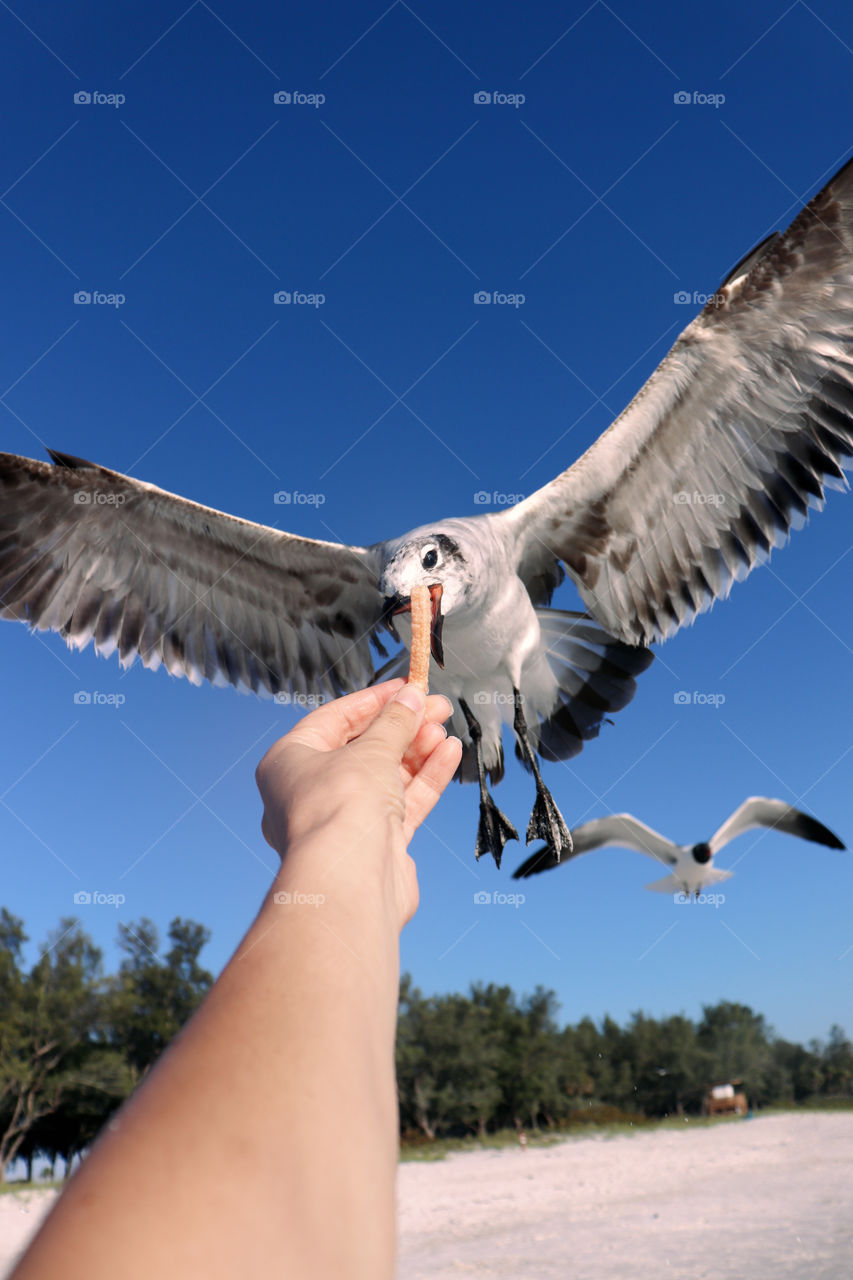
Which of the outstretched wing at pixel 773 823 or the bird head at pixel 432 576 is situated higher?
the bird head at pixel 432 576

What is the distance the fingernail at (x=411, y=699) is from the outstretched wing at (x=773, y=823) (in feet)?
25.0

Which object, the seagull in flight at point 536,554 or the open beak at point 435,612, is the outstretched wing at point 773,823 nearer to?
the seagull in flight at point 536,554

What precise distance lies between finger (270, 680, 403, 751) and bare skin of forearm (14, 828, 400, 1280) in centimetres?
102

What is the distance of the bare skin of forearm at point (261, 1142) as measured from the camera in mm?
629

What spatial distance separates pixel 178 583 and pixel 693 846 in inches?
305

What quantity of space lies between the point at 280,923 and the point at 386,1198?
0.29 metres

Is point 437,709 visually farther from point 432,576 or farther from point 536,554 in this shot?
point 536,554

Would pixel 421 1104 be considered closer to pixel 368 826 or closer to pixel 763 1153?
pixel 763 1153

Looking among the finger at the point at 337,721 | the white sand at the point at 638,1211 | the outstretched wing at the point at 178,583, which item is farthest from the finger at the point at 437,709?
the white sand at the point at 638,1211

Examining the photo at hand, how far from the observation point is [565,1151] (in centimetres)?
3166

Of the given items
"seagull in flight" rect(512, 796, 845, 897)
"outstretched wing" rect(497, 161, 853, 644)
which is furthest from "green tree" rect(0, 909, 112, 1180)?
"outstretched wing" rect(497, 161, 853, 644)

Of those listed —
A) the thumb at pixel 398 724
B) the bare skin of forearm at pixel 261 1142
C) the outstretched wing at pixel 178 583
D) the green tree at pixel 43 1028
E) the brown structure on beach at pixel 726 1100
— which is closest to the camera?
the bare skin of forearm at pixel 261 1142

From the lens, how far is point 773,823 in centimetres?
955

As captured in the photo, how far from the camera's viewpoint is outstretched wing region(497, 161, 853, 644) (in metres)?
4.48
